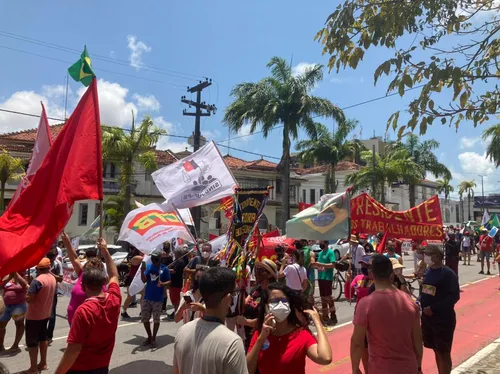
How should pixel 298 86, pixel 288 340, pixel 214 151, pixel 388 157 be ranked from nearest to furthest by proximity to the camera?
pixel 288 340
pixel 214 151
pixel 298 86
pixel 388 157

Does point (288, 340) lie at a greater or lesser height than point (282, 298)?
lesser

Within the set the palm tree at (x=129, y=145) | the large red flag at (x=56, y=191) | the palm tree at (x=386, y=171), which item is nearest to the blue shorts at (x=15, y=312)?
the large red flag at (x=56, y=191)

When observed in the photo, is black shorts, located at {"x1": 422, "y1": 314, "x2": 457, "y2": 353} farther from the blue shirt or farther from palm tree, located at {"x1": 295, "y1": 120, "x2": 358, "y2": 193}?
palm tree, located at {"x1": 295, "y1": 120, "x2": 358, "y2": 193}

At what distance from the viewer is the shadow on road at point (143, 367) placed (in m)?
6.32

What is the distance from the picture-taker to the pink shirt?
359 cm

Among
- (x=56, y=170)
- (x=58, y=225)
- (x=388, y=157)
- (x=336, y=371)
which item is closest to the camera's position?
(x=58, y=225)

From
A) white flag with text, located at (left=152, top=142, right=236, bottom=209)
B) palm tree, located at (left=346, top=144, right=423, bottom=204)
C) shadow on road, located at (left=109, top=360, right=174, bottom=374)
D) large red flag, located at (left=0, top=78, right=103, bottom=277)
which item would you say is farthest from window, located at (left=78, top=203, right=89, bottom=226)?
large red flag, located at (left=0, top=78, right=103, bottom=277)

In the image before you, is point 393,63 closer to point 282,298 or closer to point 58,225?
point 282,298

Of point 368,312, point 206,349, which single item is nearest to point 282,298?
point 206,349

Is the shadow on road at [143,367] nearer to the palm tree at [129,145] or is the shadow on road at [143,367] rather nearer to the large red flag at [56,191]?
the large red flag at [56,191]

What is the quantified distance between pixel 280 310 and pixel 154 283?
5.34 metres

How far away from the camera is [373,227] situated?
10305 mm

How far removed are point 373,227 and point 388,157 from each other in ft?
91.4

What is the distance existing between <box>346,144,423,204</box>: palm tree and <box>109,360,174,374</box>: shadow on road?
2900 centimetres
